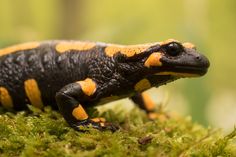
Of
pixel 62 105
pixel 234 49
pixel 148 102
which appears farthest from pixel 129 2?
pixel 62 105

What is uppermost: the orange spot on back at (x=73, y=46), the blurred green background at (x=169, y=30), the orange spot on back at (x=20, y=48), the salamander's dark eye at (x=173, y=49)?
the salamander's dark eye at (x=173, y=49)

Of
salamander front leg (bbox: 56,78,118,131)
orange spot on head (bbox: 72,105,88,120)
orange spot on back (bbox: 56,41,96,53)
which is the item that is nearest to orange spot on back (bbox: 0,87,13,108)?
orange spot on back (bbox: 56,41,96,53)

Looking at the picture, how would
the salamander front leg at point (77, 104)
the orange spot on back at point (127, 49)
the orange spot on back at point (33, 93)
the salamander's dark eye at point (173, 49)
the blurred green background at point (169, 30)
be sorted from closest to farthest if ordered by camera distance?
1. the salamander front leg at point (77, 104)
2. the salamander's dark eye at point (173, 49)
3. the orange spot on back at point (127, 49)
4. the orange spot on back at point (33, 93)
5. the blurred green background at point (169, 30)

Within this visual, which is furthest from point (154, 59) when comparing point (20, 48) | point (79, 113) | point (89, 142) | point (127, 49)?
point (20, 48)

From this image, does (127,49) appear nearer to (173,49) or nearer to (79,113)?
(173,49)

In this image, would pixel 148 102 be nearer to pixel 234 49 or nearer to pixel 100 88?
pixel 100 88

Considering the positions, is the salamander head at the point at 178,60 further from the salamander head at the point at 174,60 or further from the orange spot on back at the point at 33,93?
the orange spot on back at the point at 33,93

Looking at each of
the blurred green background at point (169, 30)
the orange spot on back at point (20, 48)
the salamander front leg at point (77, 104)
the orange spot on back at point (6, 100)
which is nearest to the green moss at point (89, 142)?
the salamander front leg at point (77, 104)
